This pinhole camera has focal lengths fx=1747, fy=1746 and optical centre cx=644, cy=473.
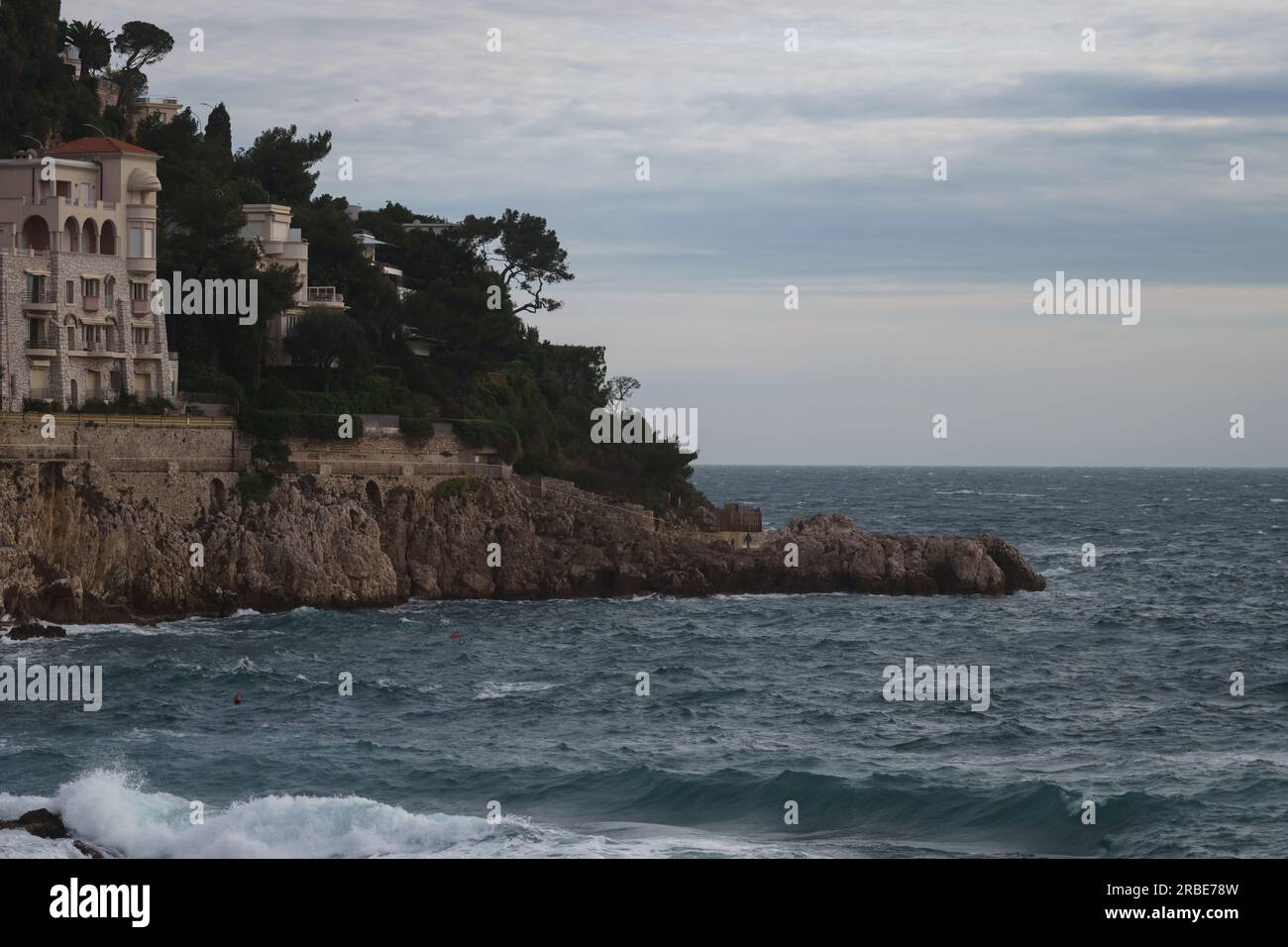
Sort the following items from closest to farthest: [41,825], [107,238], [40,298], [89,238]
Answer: [41,825], [40,298], [89,238], [107,238]

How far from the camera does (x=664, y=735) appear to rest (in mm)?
47156

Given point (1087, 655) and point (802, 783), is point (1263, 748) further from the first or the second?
point (1087, 655)

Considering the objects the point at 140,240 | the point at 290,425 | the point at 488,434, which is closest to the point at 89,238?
the point at 140,240

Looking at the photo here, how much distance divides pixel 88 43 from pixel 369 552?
40.1 metres

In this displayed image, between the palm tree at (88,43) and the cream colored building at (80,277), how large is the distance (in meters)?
23.0

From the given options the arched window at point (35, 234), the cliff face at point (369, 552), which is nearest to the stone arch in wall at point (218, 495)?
the cliff face at point (369, 552)

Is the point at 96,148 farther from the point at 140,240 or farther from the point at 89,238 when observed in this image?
the point at 140,240

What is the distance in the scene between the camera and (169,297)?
77438mm

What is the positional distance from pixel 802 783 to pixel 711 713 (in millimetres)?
11005

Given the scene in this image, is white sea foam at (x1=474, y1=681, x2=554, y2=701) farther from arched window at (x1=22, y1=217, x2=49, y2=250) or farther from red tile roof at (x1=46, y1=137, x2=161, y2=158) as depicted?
red tile roof at (x1=46, y1=137, x2=161, y2=158)

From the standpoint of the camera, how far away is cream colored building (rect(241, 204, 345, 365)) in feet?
278

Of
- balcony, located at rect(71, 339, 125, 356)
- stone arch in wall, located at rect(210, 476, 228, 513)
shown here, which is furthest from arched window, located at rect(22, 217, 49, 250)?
stone arch in wall, located at rect(210, 476, 228, 513)

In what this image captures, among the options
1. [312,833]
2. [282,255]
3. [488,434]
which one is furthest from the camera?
[282,255]
